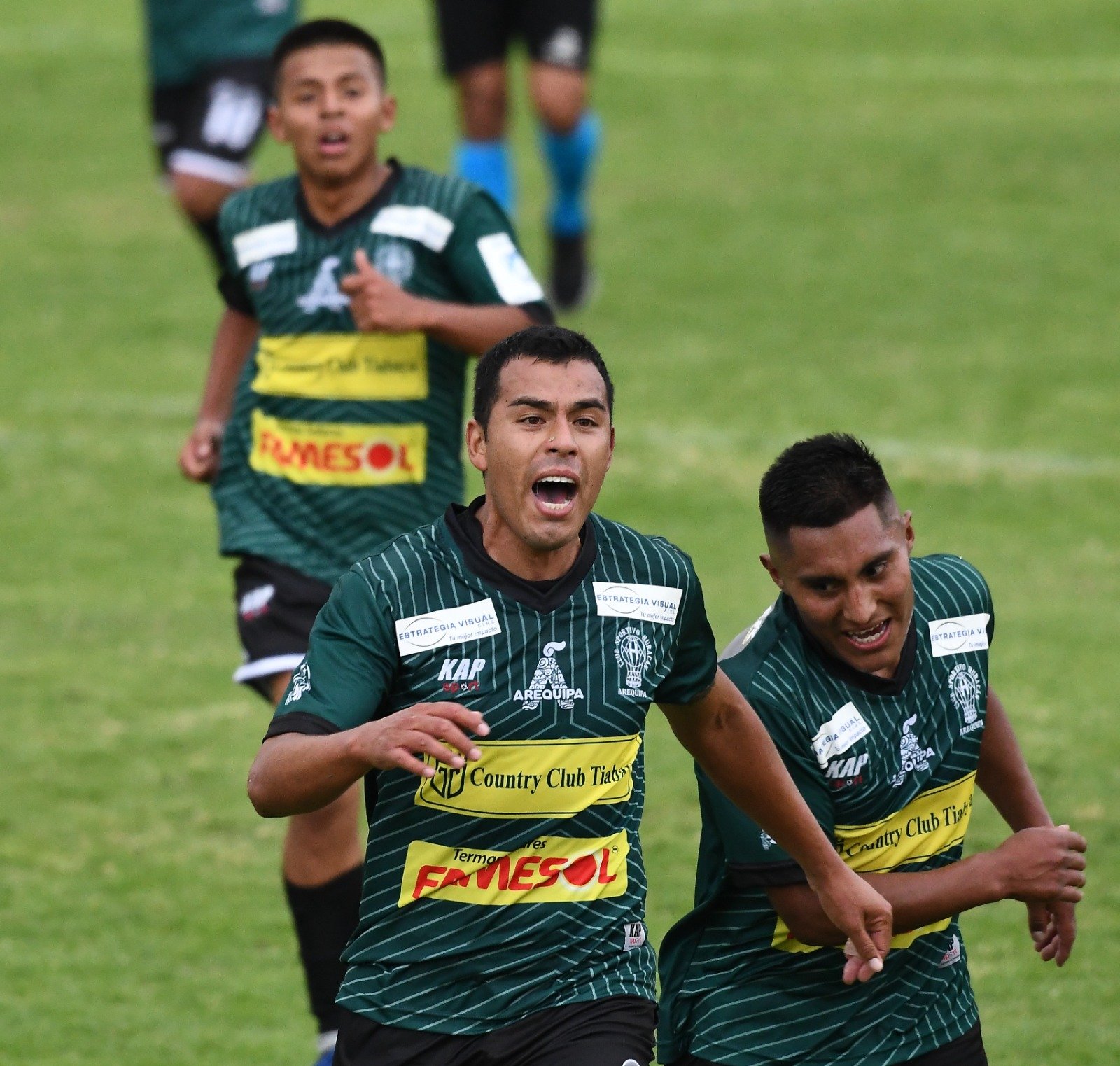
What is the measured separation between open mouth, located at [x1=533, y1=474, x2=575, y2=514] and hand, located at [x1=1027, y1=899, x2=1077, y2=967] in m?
1.14

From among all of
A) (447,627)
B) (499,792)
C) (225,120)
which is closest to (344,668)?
(447,627)

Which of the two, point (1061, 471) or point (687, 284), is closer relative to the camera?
point (1061, 471)

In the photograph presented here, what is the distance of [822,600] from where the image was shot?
12.6 ft

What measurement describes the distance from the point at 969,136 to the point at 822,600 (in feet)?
40.7

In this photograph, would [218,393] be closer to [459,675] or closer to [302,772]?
[459,675]

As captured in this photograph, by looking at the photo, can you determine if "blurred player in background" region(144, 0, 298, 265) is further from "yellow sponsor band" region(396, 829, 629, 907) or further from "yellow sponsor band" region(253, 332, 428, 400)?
"yellow sponsor band" region(396, 829, 629, 907)

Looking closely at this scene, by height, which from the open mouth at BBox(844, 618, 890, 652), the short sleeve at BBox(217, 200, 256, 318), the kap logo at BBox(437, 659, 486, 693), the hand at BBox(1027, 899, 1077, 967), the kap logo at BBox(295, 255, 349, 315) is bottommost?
the hand at BBox(1027, 899, 1077, 967)

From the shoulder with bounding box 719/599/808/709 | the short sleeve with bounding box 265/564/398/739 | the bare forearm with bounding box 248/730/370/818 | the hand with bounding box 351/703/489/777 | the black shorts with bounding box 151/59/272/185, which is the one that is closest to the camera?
the hand with bounding box 351/703/489/777

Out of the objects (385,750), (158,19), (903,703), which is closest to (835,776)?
(903,703)

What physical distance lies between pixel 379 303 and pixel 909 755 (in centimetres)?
165

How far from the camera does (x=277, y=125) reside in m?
5.39

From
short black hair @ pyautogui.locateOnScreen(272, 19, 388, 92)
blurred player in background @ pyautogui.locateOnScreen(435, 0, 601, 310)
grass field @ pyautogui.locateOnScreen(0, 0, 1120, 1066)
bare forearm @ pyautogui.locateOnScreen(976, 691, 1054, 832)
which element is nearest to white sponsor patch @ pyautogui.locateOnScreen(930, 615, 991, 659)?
bare forearm @ pyautogui.locateOnScreen(976, 691, 1054, 832)

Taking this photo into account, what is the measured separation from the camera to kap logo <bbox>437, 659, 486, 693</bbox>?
3.51 meters

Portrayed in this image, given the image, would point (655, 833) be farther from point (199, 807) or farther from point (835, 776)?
point (835, 776)
